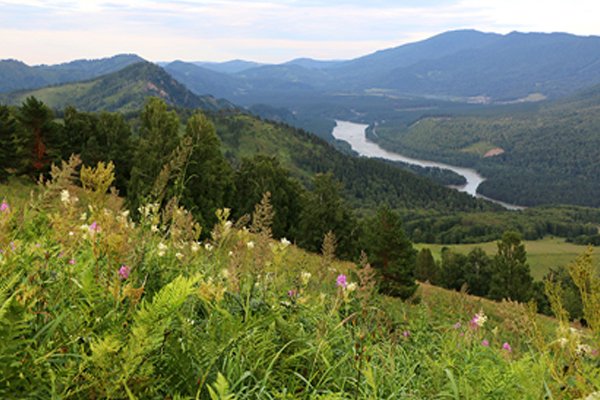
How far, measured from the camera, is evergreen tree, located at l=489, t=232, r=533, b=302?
156 ft

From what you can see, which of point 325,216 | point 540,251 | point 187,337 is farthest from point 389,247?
point 540,251

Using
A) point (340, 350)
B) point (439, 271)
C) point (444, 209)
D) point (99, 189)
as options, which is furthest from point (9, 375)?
point (444, 209)

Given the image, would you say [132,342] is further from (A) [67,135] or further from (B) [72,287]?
(A) [67,135]

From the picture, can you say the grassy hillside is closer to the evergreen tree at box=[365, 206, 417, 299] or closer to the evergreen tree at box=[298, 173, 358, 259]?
the evergreen tree at box=[365, 206, 417, 299]

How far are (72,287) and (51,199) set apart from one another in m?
0.96

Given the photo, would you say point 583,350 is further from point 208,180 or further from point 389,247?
point 208,180

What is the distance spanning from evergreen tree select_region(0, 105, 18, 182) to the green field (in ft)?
314

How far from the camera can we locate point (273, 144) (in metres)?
183

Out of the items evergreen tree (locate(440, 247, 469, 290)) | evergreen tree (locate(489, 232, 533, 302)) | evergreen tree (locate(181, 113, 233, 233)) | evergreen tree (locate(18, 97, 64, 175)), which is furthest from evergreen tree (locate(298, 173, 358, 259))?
evergreen tree (locate(440, 247, 469, 290))

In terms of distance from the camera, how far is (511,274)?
48969 mm

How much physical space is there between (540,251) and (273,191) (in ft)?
346

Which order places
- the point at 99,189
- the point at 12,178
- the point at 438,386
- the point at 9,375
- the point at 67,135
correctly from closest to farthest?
the point at 9,375 < the point at 99,189 < the point at 438,386 < the point at 12,178 < the point at 67,135

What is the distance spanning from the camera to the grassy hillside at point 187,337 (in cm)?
193

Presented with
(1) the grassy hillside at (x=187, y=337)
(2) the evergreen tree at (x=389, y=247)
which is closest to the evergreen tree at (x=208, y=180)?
(2) the evergreen tree at (x=389, y=247)
